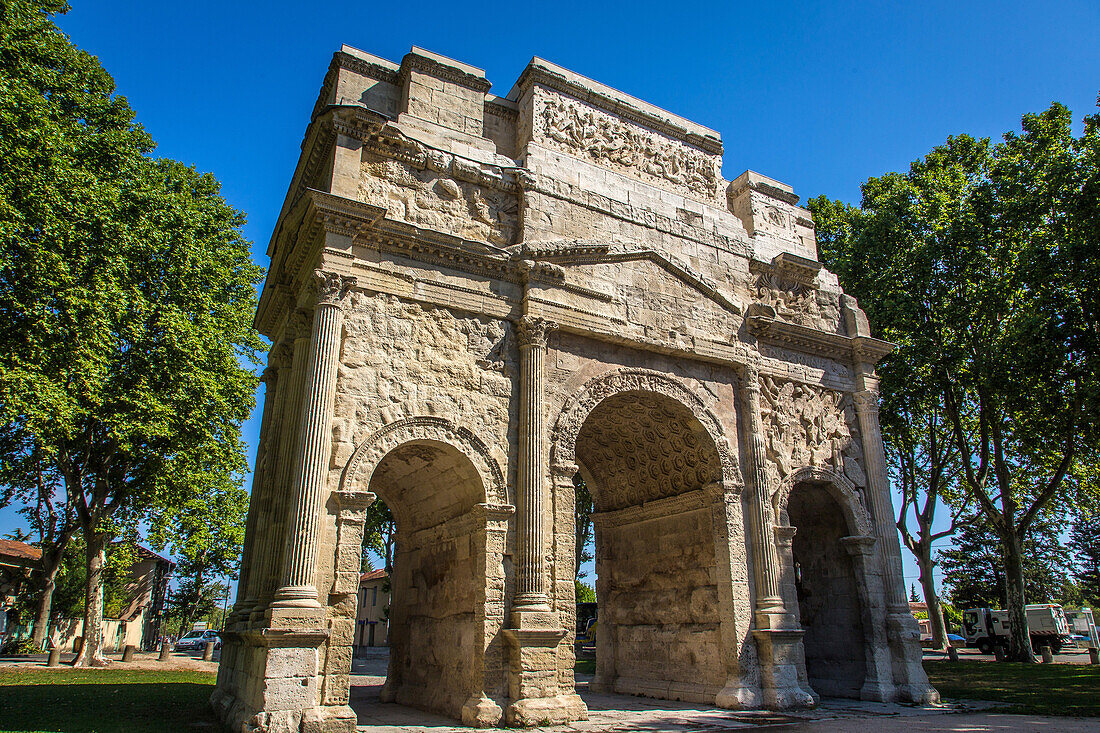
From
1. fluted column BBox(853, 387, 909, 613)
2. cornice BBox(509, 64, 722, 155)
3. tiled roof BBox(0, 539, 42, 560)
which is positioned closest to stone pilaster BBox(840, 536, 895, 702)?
fluted column BBox(853, 387, 909, 613)

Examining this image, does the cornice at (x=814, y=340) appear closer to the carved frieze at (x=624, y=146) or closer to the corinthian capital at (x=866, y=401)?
→ the corinthian capital at (x=866, y=401)

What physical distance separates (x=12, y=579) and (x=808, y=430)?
1370 inches

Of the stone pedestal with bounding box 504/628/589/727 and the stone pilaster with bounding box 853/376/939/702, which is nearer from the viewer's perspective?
the stone pedestal with bounding box 504/628/589/727

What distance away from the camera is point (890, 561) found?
1413 centimetres

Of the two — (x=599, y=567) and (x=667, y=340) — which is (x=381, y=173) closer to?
(x=667, y=340)

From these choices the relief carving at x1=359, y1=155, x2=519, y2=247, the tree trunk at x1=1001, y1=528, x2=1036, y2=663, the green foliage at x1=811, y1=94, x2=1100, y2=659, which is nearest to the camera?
the relief carving at x1=359, y1=155, x2=519, y2=247

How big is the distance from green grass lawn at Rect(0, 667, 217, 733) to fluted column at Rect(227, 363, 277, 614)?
5.90ft

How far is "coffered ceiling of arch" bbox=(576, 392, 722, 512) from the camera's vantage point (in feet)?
43.2

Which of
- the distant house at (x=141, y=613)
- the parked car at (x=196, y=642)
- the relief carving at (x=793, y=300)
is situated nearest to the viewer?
the relief carving at (x=793, y=300)

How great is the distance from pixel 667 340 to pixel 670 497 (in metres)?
3.29

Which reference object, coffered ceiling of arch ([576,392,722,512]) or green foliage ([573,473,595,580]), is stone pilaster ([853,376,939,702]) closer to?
coffered ceiling of arch ([576,392,722,512])

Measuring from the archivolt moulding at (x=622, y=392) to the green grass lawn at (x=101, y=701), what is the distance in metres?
6.16

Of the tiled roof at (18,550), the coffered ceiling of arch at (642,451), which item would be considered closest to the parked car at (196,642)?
the tiled roof at (18,550)

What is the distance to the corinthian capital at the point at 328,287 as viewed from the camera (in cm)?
1005
